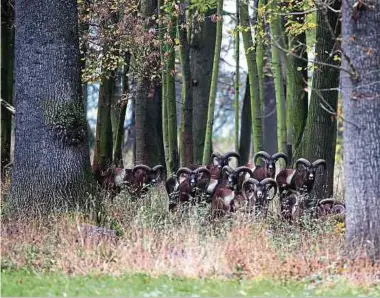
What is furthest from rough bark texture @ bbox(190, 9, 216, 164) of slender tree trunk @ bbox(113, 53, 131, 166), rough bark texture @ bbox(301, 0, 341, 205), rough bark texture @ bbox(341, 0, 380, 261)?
rough bark texture @ bbox(341, 0, 380, 261)

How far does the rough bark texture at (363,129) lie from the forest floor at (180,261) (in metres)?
0.53

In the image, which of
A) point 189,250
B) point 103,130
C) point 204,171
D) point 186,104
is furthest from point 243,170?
point 189,250

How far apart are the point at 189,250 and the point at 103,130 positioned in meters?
9.80

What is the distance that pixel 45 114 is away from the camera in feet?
47.6

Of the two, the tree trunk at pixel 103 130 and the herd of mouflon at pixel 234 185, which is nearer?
the herd of mouflon at pixel 234 185

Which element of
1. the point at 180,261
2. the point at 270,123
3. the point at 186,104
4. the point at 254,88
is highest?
the point at 254,88

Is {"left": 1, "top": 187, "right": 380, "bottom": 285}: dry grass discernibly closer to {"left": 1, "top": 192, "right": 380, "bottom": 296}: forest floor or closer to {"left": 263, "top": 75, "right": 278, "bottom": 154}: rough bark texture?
{"left": 1, "top": 192, "right": 380, "bottom": 296}: forest floor

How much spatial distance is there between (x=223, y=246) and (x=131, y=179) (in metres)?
6.93

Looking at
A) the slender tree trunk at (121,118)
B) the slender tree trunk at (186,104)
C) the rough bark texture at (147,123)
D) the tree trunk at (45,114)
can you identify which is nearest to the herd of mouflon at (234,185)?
the rough bark texture at (147,123)

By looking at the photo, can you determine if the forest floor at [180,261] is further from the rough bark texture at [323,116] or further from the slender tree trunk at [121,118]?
the slender tree trunk at [121,118]

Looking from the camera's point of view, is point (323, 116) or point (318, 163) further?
point (323, 116)

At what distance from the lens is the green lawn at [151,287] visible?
1007 centimetres

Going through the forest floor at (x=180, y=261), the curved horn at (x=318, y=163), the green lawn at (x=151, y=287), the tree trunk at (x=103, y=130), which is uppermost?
the tree trunk at (x=103, y=130)

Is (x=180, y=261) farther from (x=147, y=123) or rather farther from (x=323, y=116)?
(x=147, y=123)
